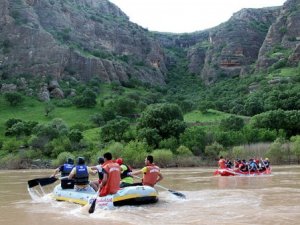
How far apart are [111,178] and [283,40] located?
149361 millimetres

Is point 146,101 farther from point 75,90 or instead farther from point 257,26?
point 257,26

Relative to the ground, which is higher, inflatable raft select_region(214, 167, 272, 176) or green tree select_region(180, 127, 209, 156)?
green tree select_region(180, 127, 209, 156)

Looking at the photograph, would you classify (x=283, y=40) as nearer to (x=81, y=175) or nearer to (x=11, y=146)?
(x=11, y=146)

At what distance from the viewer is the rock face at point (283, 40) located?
477 feet

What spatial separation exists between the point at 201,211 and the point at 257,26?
183m

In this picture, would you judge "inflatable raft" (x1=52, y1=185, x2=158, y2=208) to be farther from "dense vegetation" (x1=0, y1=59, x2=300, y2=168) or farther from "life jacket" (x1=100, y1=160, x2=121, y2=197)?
"dense vegetation" (x1=0, y1=59, x2=300, y2=168)

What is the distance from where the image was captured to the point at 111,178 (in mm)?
18703

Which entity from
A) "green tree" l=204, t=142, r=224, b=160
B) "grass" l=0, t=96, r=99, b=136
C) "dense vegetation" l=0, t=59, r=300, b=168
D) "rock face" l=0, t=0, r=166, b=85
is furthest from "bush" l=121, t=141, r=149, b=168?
"rock face" l=0, t=0, r=166, b=85

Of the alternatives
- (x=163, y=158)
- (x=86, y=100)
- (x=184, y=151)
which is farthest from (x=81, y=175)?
(x=86, y=100)

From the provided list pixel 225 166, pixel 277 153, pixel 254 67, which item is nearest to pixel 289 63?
pixel 254 67

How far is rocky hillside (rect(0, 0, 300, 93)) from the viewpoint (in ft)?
450

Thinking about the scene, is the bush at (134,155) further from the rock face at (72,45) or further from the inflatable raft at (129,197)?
the rock face at (72,45)

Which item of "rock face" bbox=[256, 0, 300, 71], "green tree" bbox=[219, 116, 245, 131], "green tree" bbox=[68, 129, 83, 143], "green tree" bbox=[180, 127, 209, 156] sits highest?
"rock face" bbox=[256, 0, 300, 71]

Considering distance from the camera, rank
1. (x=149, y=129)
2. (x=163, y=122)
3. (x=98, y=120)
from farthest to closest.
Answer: (x=98, y=120), (x=163, y=122), (x=149, y=129)
